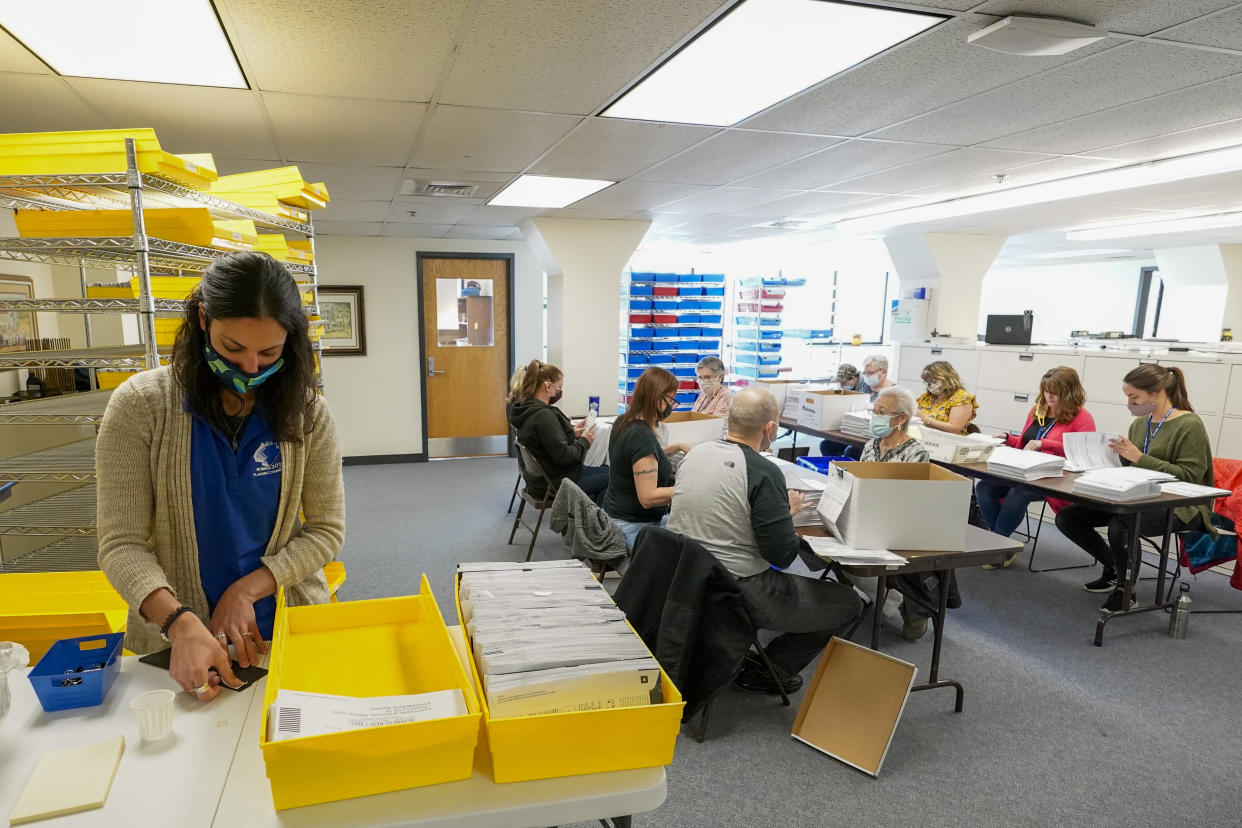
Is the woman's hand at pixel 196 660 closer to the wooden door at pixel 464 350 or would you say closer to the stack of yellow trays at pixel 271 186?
the stack of yellow trays at pixel 271 186

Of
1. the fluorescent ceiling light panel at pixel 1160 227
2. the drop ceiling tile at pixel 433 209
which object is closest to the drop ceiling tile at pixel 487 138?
the drop ceiling tile at pixel 433 209

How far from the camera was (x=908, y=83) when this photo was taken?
2.28m

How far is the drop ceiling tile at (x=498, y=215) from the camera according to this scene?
507cm

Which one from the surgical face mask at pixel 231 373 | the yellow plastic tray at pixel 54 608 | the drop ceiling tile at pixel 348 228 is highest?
the drop ceiling tile at pixel 348 228

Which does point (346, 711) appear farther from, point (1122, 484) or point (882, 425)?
point (1122, 484)

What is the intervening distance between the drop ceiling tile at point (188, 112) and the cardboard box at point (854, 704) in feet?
9.89

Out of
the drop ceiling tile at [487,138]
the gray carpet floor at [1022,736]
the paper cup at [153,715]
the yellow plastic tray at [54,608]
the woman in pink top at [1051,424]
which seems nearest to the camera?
the paper cup at [153,715]

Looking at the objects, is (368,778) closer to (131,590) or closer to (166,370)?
(131,590)

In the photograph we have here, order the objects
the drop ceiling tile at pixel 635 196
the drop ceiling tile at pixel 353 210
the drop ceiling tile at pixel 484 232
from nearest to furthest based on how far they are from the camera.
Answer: the drop ceiling tile at pixel 635 196 → the drop ceiling tile at pixel 353 210 → the drop ceiling tile at pixel 484 232

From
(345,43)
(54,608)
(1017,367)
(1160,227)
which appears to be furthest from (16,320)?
(1160,227)

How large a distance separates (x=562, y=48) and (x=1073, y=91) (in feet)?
5.83

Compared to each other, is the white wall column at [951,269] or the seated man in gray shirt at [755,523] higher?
the white wall column at [951,269]

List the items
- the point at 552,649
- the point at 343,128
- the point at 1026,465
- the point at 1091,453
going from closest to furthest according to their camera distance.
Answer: the point at 552,649, the point at 343,128, the point at 1026,465, the point at 1091,453

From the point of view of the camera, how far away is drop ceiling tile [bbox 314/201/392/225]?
4.78m
